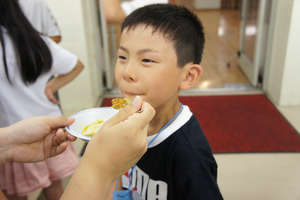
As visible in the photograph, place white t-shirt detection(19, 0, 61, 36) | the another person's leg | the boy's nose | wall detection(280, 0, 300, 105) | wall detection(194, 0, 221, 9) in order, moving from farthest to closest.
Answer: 1. wall detection(194, 0, 221, 9)
2. wall detection(280, 0, 300, 105)
3. white t-shirt detection(19, 0, 61, 36)
4. the another person's leg
5. the boy's nose

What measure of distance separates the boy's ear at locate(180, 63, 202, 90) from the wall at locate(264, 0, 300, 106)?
7.01ft

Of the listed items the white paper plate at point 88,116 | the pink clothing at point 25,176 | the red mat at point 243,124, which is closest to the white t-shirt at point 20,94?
the pink clothing at point 25,176

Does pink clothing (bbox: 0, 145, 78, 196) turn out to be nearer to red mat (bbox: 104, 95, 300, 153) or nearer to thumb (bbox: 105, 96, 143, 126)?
thumb (bbox: 105, 96, 143, 126)

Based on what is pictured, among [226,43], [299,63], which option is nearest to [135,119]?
[299,63]

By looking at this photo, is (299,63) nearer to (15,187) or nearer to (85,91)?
(85,91)

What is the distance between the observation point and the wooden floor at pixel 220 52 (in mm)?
3599

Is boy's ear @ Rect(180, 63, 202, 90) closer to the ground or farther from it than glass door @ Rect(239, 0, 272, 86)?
farther from it

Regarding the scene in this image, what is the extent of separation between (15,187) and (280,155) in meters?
1.81

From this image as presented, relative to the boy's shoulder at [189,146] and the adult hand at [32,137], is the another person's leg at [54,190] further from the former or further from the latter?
the boy's shoulder at [189,146]

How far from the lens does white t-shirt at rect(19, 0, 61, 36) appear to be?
176 cm

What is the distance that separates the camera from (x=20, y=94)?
1.19 m

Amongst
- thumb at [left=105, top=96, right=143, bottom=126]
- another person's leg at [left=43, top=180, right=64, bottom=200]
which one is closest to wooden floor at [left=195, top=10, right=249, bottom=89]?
another person's leg at [left=43, top=180, right=64, bottom=200]

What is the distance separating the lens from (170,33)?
84 cm

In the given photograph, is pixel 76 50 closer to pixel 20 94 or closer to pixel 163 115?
pixel 20 94
